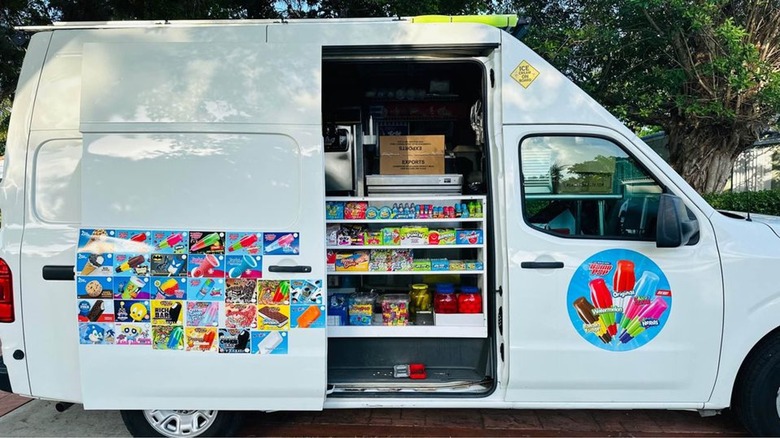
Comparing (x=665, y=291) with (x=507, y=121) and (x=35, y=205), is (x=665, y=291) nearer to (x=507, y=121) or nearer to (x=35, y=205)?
(x=507, y=121)

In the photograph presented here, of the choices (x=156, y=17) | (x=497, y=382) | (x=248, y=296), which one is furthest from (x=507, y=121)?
(x=156, y=17)

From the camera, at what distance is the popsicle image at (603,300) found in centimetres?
301

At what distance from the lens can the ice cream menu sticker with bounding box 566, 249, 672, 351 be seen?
2.99m

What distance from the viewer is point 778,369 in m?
3.00

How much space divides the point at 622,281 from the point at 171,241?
2686mm

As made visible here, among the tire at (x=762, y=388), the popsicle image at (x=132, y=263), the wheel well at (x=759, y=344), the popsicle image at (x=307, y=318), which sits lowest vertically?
the tire at (x=762, y=388)

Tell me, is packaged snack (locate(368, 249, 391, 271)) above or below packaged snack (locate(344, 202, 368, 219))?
below

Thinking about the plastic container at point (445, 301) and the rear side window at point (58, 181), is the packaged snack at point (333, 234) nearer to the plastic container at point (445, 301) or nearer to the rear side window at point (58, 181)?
the plastic container at point (445, 301)

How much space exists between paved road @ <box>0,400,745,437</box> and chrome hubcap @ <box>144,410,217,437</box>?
14.7 inches

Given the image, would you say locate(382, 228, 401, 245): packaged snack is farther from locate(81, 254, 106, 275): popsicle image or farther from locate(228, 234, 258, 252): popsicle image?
locate(81, 254, 106, 275): popsicle image

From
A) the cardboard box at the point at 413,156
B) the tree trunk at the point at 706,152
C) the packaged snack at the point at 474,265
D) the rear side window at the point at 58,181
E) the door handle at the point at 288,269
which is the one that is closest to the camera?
the door handle at the point at 288,269

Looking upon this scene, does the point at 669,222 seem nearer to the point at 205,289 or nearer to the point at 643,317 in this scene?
the point at 643,317

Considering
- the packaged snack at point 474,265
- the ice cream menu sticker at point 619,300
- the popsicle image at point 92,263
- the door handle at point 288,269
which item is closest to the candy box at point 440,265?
the packaged snack at point 474,265

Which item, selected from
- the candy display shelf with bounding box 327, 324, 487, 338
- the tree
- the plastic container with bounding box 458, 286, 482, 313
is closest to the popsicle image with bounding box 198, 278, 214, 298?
the candy display shelf with bounding box 327, 324, 487, 338
